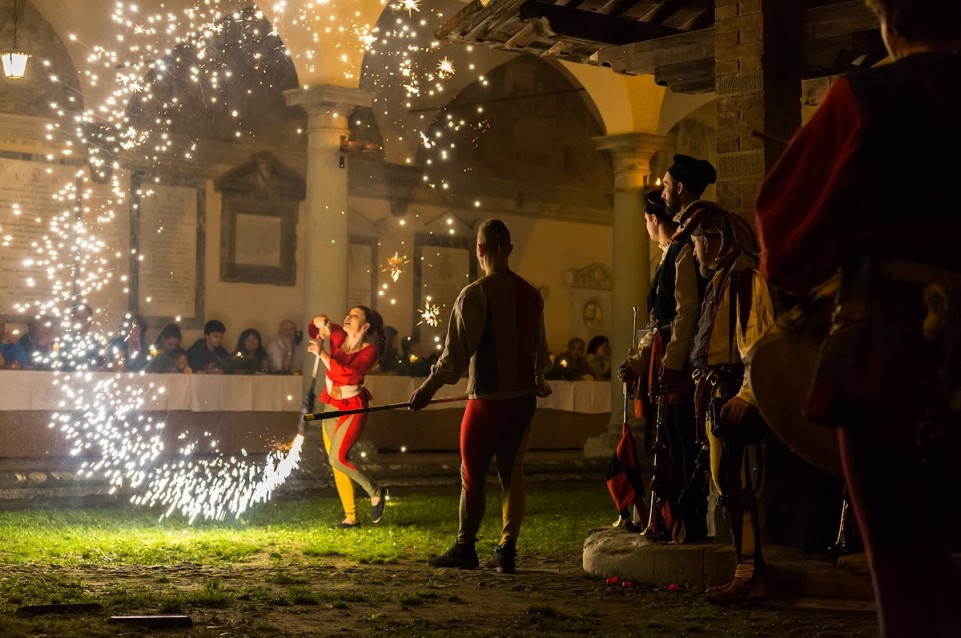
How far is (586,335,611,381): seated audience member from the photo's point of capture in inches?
818

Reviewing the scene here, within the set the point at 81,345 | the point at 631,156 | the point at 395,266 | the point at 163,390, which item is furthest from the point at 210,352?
the point at 631,156

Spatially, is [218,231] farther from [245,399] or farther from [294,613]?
[294,613]

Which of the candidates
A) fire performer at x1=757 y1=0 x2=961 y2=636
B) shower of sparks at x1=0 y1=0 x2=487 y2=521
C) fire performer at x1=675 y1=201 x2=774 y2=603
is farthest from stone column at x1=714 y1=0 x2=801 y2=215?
shower of sparks at x1=0 y1=0 x2=487 y2=521

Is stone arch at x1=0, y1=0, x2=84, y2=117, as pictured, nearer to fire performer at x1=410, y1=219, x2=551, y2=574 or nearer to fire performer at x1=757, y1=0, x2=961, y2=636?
fire performer at x1=410, y1=219, x2=551, y2=574

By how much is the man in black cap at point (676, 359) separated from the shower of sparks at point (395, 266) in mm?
13600

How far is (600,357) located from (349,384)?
36.0 feet

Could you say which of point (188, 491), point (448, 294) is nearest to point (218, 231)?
point (448, 294)

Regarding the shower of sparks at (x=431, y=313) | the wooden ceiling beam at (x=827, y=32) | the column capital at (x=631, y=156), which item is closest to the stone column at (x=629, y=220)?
the column capital at (x=631, y=156)

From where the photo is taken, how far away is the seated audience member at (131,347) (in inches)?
639

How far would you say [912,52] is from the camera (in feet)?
10.3

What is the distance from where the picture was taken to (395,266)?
2147 cm

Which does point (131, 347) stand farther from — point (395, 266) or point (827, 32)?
point (827, 32)

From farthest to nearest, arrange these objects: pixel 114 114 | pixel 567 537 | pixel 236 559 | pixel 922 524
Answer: pixel 114 114 < pixel 567 537 < pixel 236 559 < pixel 922 524

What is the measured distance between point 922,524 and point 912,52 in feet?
3.43
